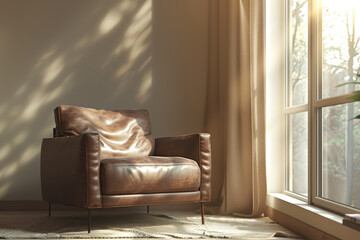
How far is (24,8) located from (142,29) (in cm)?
105

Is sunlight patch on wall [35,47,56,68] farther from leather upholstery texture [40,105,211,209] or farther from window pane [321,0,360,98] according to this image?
window pane [321,0,360,98]

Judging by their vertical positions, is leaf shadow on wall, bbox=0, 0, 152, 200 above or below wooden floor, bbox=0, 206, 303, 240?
above

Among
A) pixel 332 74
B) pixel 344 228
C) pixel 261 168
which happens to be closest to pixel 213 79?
pixel 261 168

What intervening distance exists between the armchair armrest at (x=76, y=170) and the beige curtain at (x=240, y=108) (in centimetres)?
131

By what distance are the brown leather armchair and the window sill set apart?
21.2 inches

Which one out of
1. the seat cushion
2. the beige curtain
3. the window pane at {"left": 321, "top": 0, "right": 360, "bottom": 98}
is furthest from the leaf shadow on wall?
the window pane at {"left": 321, "top": 0, "right": 360, "bottom": 98}

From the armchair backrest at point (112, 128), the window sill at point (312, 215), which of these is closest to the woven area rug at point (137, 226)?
the window sill at point (312, 215)

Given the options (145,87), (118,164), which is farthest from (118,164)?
(145,87)

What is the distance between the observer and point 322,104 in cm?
308

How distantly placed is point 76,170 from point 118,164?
0.26 metres

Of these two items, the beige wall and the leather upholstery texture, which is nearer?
the leather upholstery texture

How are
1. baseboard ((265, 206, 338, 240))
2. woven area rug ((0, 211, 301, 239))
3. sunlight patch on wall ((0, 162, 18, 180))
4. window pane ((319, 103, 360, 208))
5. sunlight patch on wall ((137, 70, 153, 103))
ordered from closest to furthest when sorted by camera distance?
window pane ((319, 103, 360, 208))
baseboard ((265, 206, 338, 240))
woven area rug ((0, 211, 301, 239))
sunlight patch on wall ((0, 162, 18, 180))
sunlight patch on wall ((137, 70, 153, 103))

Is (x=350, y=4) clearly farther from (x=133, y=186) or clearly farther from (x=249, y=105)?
(x=133, y=186)

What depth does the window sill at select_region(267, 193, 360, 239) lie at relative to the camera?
2.55 meters
